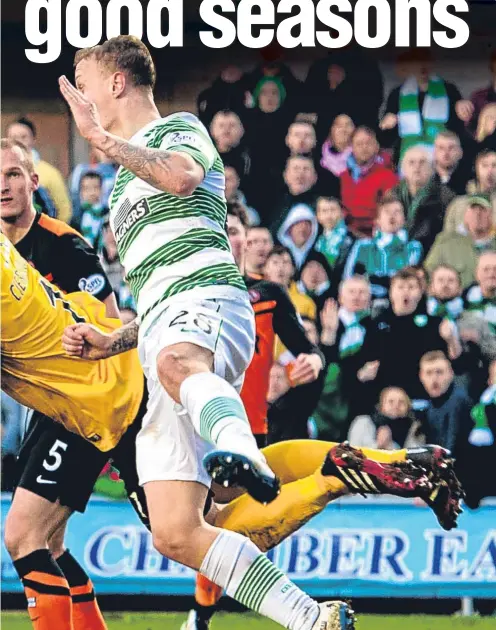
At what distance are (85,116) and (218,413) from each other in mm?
1109

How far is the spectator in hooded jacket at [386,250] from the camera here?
4.22 metres

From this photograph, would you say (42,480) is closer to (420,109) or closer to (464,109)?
(420,109)

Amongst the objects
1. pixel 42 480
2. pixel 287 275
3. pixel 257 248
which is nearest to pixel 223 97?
pixel 257 248

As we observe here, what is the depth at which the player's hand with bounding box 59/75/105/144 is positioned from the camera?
12.9ft

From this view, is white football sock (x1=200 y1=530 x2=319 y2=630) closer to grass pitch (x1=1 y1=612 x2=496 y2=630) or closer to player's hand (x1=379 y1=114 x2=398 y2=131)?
grass pitch (x1=1 y1=612 x2=496 y2=630)

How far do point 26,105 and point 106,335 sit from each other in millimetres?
846

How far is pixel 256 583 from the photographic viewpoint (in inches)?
153

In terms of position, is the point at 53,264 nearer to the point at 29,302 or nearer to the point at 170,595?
the point at 29,302

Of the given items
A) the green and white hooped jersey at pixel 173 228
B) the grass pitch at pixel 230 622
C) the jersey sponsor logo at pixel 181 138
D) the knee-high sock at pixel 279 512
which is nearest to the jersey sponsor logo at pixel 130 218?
the green and white hooped jersey at pixel 173 228

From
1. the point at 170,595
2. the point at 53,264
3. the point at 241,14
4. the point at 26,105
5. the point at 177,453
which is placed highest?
the point at 241,14

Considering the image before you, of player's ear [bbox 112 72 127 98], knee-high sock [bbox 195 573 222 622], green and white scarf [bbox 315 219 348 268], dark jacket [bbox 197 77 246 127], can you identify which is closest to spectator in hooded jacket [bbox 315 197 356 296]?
green and white scarf [bbox 315 219 348 268]

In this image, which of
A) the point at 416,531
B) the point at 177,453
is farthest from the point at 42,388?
the point at 416,531

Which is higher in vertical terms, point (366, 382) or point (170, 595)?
point (366, 382)

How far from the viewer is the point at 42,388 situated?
14.0 ft
